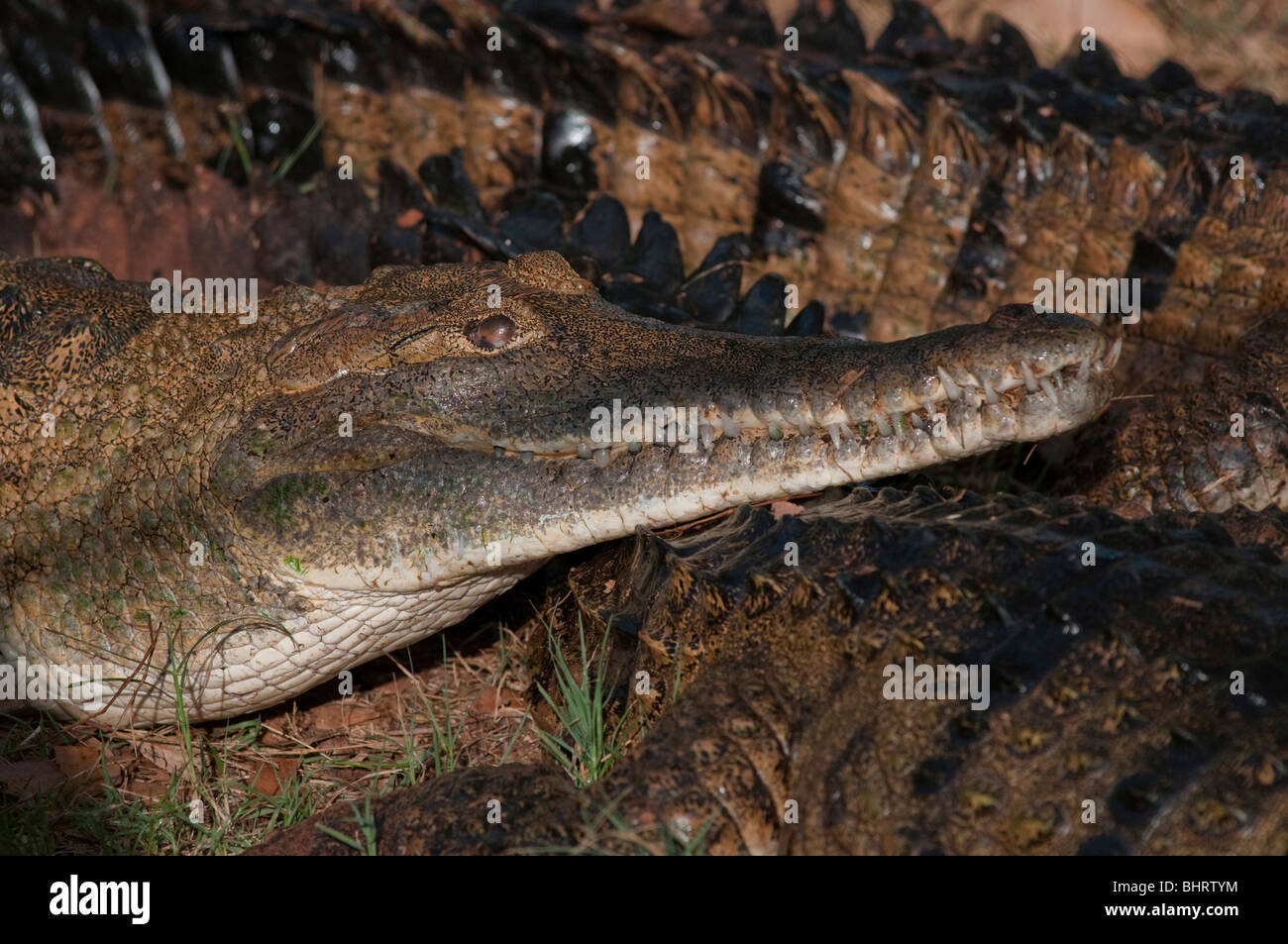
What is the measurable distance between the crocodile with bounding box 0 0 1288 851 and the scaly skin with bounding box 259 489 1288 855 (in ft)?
0.09

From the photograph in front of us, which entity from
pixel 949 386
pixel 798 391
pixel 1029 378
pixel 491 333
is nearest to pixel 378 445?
pixel 491 333

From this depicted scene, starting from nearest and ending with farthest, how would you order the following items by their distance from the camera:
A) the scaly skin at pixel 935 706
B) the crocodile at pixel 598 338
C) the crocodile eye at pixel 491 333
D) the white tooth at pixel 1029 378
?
1. the scaly skin at pixel 935 706
2. the white tooth at pixel 1029 378
3. the crocodile at pixel 598 338
4. the crocodile eye at pixel 491 333

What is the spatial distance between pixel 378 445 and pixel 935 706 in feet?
4.11

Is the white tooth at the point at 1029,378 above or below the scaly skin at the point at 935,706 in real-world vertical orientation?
above

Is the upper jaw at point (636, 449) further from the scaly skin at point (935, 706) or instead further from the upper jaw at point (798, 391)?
the scaly skin at point (935, 706)

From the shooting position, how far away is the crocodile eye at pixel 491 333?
2846 millimetres

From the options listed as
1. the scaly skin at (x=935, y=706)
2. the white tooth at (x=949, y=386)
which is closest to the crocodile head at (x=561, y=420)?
the white tooth at (x=949, y=386)

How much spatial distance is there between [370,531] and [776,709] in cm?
91

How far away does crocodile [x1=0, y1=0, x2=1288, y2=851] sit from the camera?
262 cm

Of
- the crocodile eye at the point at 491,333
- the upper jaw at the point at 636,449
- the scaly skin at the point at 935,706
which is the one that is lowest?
the scaly skin at the point at 935,706

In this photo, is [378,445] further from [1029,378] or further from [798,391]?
[1029,378]

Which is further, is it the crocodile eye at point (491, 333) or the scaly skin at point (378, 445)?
the crocodile eye at point (491, 333)

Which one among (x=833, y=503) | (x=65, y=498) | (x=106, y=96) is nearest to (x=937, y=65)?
(x=833, y=503)

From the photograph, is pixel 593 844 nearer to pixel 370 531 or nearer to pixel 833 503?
pixel 370 531
